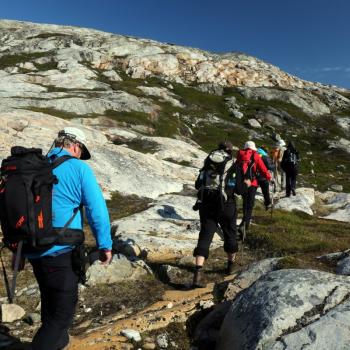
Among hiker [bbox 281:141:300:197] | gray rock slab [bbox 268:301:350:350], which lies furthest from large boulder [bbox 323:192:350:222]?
gray rock slab [bbox 268:301:350:350]

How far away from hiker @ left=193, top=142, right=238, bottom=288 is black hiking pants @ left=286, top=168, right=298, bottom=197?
59.3 ft

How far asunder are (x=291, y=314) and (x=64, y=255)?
3416 mm

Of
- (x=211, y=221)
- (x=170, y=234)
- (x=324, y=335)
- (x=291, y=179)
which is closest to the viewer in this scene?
(x=324, y=335)

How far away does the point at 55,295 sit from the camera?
6.09 meters

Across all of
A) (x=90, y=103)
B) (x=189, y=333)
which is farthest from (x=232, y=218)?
(x=90, y=103)

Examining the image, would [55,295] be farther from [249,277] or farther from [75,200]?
[249,277]

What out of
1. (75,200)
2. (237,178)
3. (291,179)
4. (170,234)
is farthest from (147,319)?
(291,179)

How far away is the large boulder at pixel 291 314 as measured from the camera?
19.2 ft

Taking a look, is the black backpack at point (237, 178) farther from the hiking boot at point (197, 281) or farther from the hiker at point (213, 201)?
the hiking boot at point (197, 281)

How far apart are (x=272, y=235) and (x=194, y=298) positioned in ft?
24.3

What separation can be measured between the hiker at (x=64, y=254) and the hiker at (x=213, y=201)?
479 centimetres

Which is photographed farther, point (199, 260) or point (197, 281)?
point (199, 260)

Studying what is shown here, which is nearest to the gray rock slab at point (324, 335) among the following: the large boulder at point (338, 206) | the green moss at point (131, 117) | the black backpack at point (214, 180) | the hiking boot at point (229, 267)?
the black backpack at point (214, 180)

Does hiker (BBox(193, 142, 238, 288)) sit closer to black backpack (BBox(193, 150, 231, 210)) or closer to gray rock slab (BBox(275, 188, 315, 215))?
black backpack (BBox(193, 150, 231, 210))
